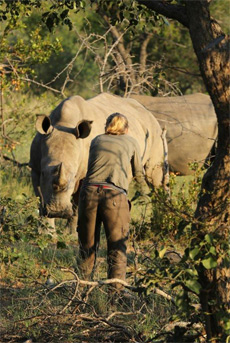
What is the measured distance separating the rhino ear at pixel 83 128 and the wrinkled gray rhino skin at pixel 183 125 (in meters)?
3.83

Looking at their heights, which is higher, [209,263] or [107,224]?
[209,263]

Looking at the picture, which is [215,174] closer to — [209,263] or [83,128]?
[209,263]

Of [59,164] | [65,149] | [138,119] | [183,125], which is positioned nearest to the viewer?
[59,164]

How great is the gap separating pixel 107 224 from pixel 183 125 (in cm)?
706

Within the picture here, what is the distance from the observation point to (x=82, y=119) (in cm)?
965

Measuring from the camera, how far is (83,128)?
31.4 feet

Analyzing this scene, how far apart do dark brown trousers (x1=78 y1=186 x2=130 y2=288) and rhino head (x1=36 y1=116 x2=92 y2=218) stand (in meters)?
1.87

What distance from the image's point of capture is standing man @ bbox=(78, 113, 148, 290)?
6887 mm

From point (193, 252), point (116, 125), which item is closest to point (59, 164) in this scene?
point (116, 125)

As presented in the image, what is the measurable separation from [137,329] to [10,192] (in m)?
6.45

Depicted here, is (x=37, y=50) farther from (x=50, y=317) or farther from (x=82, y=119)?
(x=50, y=317)

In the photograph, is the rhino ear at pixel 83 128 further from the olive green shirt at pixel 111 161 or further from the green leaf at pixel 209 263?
the green leaf at pixel 209 263

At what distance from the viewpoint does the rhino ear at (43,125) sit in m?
9.28

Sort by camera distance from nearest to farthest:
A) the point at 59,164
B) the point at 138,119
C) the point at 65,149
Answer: the point at 59,164, the point at 65,149, the point at 138,119
